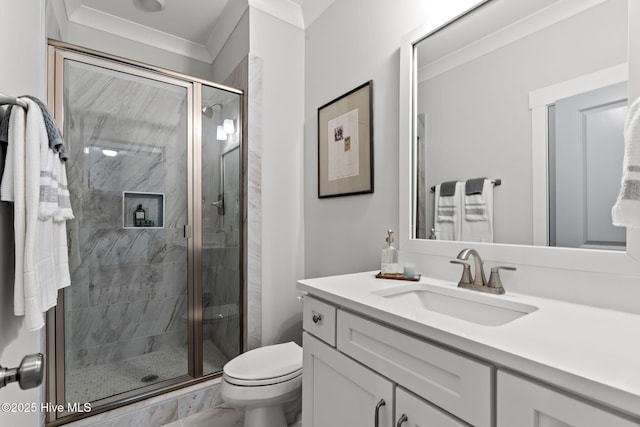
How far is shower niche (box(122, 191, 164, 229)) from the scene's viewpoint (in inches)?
80.2

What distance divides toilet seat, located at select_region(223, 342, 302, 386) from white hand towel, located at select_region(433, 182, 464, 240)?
0.91 m

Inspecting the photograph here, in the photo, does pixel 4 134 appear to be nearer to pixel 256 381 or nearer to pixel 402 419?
pixel 256 381

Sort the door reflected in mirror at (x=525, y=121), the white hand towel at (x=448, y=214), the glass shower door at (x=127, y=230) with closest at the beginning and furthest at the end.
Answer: the door reflected in mirror at (x=525, y=121) → the white hand towel at (x=448, y=214) → the glass shower door at (x=127, y=230)

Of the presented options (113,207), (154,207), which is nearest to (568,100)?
(154,207)

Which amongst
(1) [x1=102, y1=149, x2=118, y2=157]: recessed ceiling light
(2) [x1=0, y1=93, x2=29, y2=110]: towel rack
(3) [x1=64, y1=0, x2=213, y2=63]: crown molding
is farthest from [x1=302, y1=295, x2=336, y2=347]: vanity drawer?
(3) [x1=64, y1=0, x2=213, y2=63]: crown molding

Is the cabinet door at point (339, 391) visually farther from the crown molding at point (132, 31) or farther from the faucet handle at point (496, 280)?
the crown molding at point (132, 31)

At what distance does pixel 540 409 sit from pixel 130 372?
225 cm

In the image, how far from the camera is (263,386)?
132cm

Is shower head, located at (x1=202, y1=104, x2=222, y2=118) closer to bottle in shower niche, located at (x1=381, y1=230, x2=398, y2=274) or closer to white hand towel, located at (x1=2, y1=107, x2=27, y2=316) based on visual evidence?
white hand towel, located at (x1=2, y1=107, x2=27, y2=316)

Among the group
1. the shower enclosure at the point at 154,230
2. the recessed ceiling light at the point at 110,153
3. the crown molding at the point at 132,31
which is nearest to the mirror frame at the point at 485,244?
the shower enclosure at the point at 154,230

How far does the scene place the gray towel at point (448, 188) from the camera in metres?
1.21

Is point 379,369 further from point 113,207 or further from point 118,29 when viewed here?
point 118,29

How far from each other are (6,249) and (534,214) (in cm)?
160

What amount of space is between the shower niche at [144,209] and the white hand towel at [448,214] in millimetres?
1723
